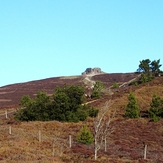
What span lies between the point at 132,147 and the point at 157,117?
17.0 m

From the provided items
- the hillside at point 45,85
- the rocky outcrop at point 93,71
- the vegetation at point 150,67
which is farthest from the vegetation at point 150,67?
the rocky outcrop at point 93,71

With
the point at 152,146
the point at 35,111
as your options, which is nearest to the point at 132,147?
the point at 152,146

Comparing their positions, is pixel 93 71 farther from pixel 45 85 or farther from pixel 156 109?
pixel 156 109

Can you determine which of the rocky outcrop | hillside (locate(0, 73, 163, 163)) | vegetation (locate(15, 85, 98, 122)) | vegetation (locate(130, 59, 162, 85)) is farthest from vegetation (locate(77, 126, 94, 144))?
the rocky outcrop

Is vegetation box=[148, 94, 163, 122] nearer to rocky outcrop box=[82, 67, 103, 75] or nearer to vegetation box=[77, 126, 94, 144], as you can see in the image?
vegetation box=[77, 126, 94, 144]

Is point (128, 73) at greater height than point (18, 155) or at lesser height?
greater

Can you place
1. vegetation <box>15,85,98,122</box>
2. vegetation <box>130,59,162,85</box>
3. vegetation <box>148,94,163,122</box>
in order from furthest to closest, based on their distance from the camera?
1. vegetation <box>130,59,162,85</box>
2. vegetation <box>148,94,163,122</box>
3. vegetation <box>15,85,98,122</box>

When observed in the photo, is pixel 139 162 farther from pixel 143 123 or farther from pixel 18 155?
pixel 143 123

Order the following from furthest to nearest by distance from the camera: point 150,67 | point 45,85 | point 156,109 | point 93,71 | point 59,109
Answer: point 93,71 → point 45,85 → point 150,67 → point 156,109 → point 59,109

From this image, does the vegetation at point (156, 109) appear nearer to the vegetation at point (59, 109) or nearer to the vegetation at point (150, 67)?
the vegetation at point (59, 109)

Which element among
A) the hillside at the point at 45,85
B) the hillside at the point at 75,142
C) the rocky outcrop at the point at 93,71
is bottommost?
the hillside at the point at 75,142

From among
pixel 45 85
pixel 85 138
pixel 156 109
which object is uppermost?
pixel 45 85

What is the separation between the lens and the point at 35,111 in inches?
1849

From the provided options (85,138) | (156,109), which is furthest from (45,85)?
(85,138)
